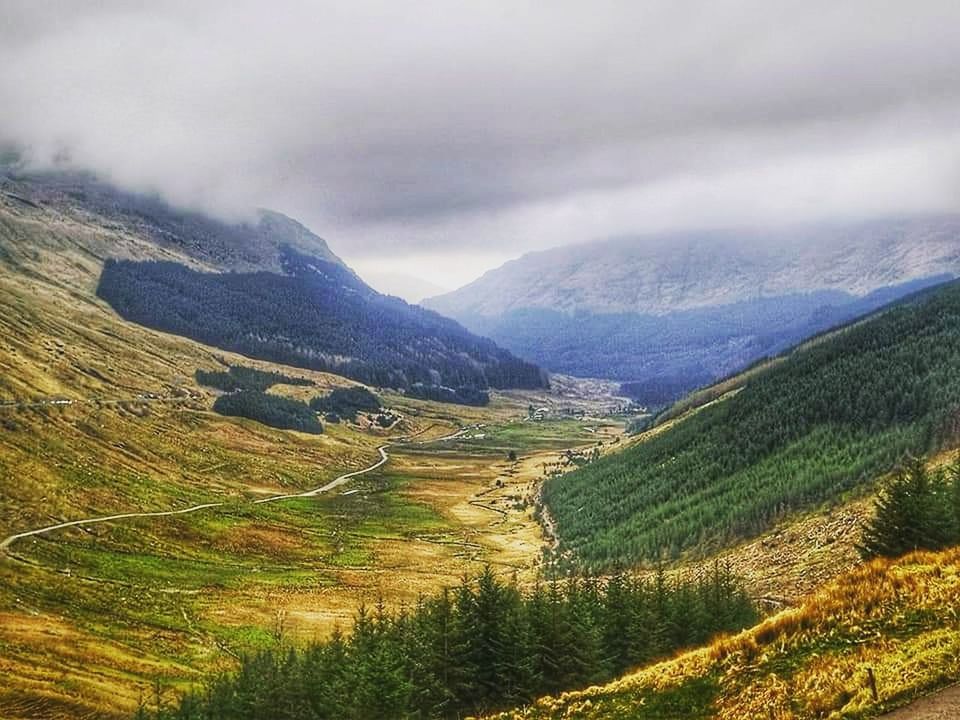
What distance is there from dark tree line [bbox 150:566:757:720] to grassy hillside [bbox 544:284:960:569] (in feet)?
150

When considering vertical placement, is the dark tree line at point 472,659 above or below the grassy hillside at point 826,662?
below

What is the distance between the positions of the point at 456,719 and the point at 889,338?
14717 centimetres

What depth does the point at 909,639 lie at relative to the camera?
70.7 feet

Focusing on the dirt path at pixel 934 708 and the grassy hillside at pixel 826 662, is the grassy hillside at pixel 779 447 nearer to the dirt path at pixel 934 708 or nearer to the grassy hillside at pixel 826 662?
the grassy hillside at pixel 826 662

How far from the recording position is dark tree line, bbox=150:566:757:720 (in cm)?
4169

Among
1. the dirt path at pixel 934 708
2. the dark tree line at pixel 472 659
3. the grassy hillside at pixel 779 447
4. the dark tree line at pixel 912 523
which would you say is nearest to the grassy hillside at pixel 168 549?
the grassy hillside at pixel 779 447

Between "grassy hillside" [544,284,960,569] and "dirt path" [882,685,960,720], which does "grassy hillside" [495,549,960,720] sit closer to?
"dirt path" [882,685,960,720]

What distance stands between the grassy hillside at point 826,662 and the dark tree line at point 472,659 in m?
13.7

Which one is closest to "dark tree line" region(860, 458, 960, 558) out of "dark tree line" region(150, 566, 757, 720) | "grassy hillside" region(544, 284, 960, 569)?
"dark tree line" region(150, 566, 757, 720)

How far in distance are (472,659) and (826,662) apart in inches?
1039

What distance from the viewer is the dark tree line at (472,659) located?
4169cm

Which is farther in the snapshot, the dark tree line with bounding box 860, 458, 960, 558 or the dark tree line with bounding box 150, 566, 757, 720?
the dark tree line with bounding box 860, 458, 960, 558

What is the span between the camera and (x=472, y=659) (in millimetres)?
43812

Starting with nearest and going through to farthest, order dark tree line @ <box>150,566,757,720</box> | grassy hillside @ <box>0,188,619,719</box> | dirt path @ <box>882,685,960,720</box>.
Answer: dirt path @ <box>882,685,960,720</box> → dark tree line @ <box>150,566,757,720</box> → grassy hillside @ <box>0,188,619,719</box>
